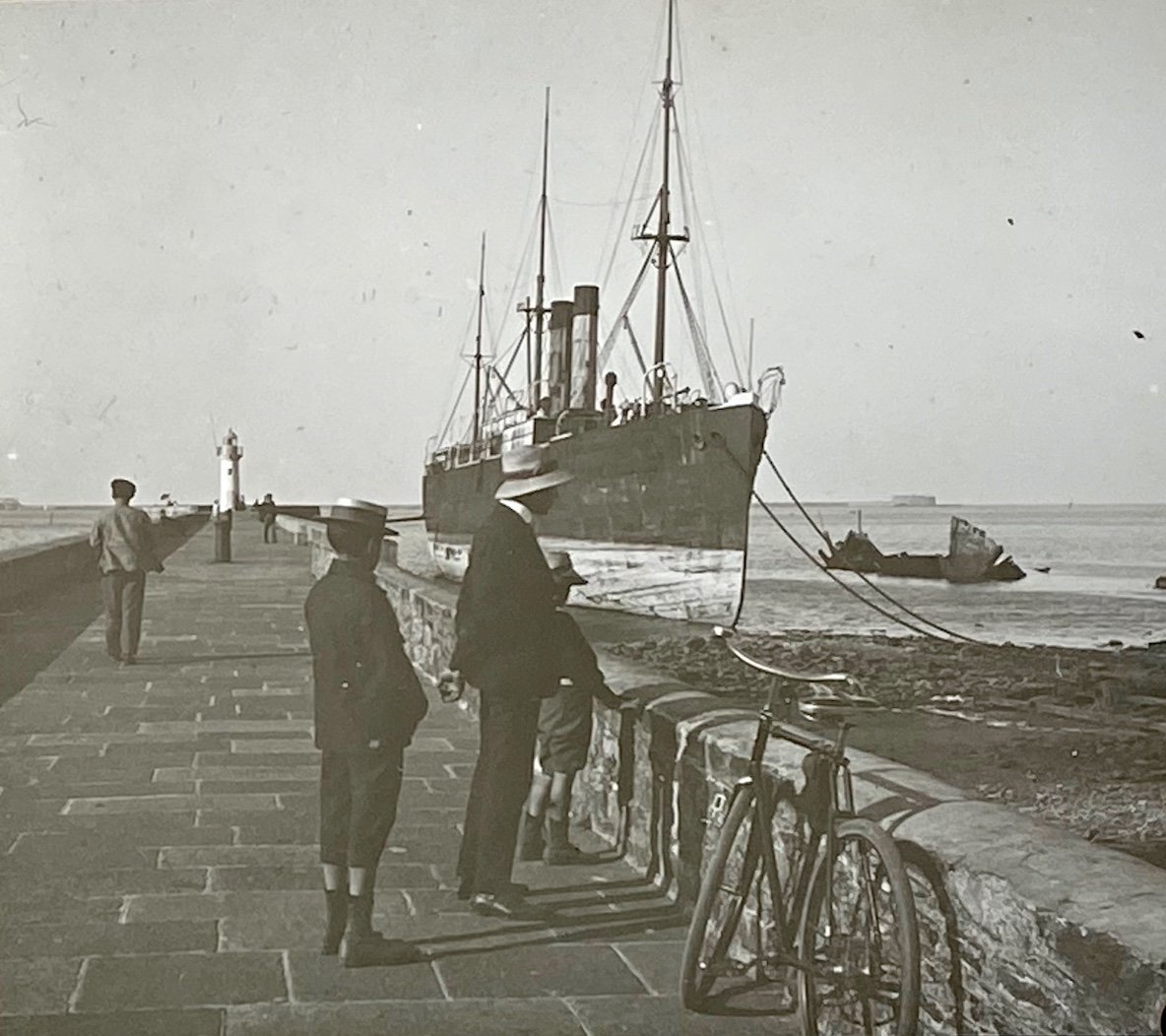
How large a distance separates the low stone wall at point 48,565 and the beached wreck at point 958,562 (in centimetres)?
1024

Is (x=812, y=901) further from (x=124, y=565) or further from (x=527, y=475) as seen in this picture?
Answer: (x=124, y=565)

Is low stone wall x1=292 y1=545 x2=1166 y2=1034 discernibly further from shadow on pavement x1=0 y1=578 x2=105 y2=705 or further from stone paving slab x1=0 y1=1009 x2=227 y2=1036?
shadow on pavement x1=0 y1=578 x2=105 y2=705

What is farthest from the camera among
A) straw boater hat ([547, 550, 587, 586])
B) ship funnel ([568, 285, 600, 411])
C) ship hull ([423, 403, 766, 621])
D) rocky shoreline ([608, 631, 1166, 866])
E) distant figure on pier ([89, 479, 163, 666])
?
rocky shoreline ([608, 631, 1166, 866])

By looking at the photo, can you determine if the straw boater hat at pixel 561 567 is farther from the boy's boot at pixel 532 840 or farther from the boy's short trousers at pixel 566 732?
the boy's boot at pixel 532 840

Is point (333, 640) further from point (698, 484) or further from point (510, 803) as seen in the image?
point (698, 484)

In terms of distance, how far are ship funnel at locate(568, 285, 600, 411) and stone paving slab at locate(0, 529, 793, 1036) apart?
1.62 m

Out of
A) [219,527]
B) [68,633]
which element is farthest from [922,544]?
[68,633]

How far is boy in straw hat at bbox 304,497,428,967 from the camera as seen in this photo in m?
3.42

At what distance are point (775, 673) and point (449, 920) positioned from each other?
4.23 feet

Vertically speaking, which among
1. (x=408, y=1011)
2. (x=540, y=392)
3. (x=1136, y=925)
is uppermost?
(x=540, y=392)

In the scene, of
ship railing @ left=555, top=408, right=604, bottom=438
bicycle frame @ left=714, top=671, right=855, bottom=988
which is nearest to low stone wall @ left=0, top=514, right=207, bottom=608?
ship railing @ left=555, top=408, right=604, bottom=438


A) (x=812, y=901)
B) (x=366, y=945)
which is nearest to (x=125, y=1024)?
(x=366, y=945)

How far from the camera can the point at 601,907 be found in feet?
12.9

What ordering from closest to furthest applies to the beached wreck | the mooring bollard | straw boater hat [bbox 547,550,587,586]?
straw boater hat [bbox 547,550,587,586]
the mooring bollard
the beached wreck
